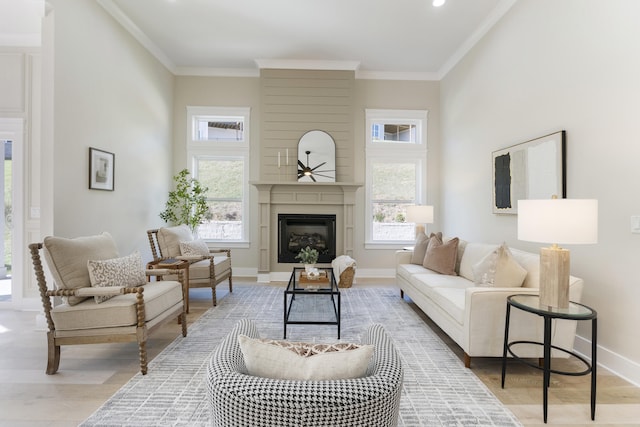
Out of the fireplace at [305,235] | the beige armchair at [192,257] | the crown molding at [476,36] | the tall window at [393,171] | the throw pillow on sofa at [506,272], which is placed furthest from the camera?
the tall window at [393,171]

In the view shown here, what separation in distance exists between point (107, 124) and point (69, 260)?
2056 mm

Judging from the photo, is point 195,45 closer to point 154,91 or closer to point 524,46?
point 154,91

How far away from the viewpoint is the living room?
7.57 ft

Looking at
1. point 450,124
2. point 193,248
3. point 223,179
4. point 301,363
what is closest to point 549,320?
point 301,363

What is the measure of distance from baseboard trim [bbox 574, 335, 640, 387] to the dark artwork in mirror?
3666mm

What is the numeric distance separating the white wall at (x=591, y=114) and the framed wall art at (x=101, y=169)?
455 cm

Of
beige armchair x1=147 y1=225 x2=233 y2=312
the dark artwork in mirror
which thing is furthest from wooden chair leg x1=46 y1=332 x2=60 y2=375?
the dark artwork in mirror

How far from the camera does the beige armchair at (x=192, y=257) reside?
3.80m

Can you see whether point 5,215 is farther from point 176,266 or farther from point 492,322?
point 492,322

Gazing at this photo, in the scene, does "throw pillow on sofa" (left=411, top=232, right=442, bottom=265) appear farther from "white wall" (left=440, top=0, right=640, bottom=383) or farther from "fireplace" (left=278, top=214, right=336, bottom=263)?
"fireplace" (left=278, top=214, right=336, bottom=263)

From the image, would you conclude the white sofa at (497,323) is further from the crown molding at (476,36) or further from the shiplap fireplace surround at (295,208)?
the crown molding at (476,36)

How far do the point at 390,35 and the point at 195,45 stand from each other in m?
2.83

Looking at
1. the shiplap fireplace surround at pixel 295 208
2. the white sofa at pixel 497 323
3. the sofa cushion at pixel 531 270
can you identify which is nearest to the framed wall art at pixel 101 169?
the shiplap fireplace surround at pixel 295 208

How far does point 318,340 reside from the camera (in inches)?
111
